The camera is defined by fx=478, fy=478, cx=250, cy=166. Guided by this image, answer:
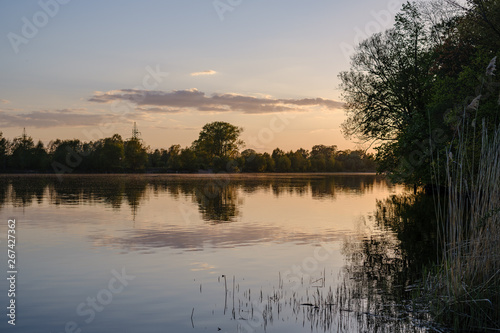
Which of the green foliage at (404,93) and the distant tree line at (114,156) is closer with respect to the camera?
the green foliage at (404,93)

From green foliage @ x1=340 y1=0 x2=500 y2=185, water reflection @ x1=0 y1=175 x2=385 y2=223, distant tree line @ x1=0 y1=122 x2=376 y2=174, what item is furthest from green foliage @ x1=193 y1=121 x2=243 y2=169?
green foliage @ x1=340 y1=0 x2=500 y2=185

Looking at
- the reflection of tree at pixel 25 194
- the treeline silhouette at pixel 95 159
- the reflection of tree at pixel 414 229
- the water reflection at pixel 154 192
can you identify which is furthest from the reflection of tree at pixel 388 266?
the treeline silhouette at pixel 95 159

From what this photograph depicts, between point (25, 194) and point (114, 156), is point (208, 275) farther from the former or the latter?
point (114, 156)

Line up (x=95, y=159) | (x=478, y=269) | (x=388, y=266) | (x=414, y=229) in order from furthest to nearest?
(x=95, y=159)
(x=414, y=229)
(x=388, y=266)
(x=478, y=269)

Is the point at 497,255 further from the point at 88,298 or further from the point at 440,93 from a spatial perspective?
the point at 440,93

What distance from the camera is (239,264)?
675 inches

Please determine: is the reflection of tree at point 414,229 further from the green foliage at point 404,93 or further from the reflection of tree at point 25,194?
the reflection of tree at point 25,194


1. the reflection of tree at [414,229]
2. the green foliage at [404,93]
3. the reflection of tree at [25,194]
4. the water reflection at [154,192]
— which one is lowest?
the reflection of tree at [414,229]

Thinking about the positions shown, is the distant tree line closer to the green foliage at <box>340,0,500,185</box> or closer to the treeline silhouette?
the treeline silhouette

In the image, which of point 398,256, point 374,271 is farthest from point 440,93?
point 374,271

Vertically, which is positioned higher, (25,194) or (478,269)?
(478,269)

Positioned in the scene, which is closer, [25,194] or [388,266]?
[388,266]

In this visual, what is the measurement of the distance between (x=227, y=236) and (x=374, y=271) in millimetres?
9740

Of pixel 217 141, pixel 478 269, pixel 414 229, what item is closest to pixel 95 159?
pixel 217 141
